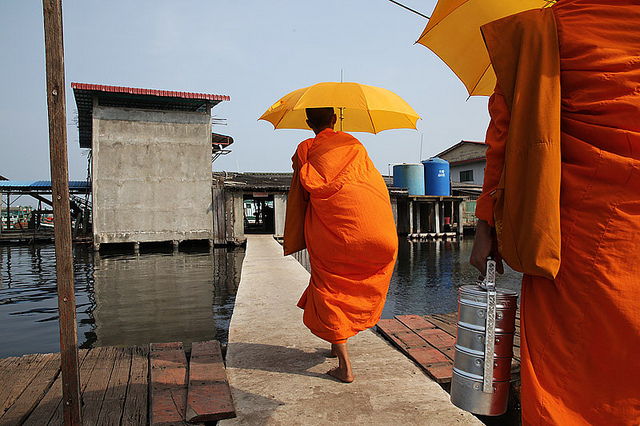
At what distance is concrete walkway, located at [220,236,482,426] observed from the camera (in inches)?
86.6

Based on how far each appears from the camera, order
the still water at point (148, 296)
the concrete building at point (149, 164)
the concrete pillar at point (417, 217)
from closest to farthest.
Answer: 1. the still water at point (148, 296)
2. the concrete building at point (149, 164)
3. the concrete pillar at point (417, 217)

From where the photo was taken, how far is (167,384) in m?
2.68

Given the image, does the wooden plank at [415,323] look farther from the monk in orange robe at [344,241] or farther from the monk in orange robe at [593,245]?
the monk in orange robe at [593,245]

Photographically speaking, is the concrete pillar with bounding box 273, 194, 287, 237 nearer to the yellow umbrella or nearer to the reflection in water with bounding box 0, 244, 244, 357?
the reflection in water with bounding box 0, 244, 244, 357

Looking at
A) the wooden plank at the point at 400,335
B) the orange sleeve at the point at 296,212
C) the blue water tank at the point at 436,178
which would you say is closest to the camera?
the orange sleeve at the point at 296,212

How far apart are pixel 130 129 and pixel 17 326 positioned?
42.0 feet

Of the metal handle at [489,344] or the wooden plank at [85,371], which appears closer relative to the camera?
the metal handle at [489,344]

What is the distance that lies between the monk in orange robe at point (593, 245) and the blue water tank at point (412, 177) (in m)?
24.3

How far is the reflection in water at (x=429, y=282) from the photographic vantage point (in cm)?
798

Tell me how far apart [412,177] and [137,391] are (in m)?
23.7

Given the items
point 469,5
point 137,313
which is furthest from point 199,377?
point 137,313

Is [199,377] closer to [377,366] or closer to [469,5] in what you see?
[377,366]

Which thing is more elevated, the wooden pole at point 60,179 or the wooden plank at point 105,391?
the wooden pole at point 60,179

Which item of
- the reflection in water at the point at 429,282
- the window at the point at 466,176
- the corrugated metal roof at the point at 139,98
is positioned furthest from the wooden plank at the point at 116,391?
the window at the point at 466,176
